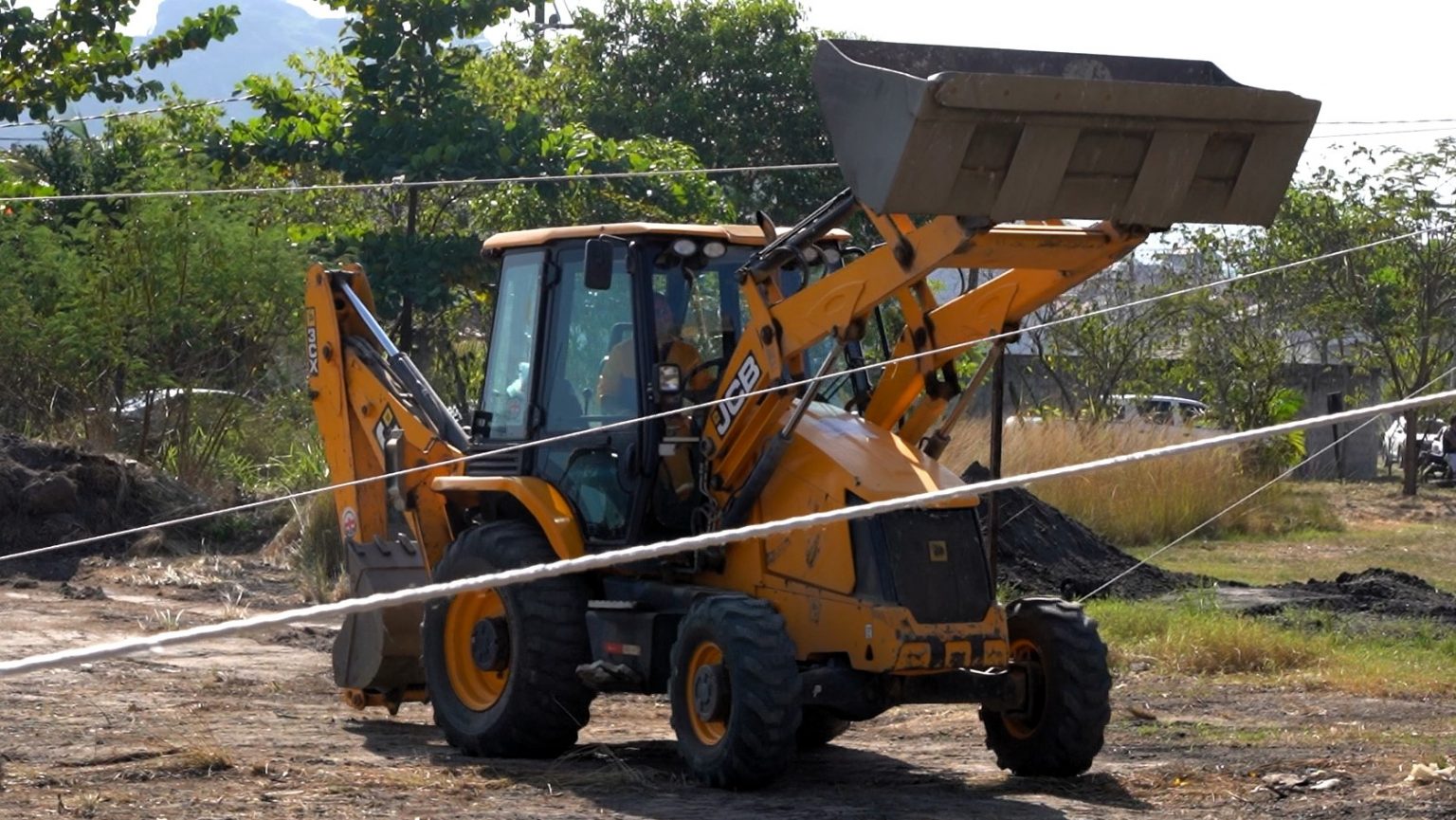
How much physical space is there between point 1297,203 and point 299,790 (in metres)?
27.5

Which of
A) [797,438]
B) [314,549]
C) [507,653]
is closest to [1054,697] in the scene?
[797,438]

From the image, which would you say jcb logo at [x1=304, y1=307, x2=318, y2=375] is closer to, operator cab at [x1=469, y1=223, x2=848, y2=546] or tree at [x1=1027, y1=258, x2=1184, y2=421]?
operator cab at [x1=469, y1=223, x2=848, y2=546]

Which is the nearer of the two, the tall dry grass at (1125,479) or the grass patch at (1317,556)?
the grass patch at (1317,556)

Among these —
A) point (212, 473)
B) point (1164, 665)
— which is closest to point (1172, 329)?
point (212, 473)

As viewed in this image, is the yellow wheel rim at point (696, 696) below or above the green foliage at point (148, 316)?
below

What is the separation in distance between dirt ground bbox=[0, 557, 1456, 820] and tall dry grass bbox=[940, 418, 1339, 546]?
901cm

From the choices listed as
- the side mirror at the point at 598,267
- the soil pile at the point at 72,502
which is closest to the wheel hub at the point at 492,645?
the side mirror at the point at 598,267

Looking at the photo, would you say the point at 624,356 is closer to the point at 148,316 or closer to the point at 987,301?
the point at 987,301

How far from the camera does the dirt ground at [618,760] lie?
25.4ft

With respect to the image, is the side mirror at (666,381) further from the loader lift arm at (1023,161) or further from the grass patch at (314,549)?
the grass patch at (314,549)

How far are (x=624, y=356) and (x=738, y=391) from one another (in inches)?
29.8

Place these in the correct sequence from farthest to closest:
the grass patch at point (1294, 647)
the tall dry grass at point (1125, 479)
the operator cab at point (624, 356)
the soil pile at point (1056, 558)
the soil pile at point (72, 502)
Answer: the tall dry grass at point (1125, 479), the soil pile at point (72, 502), the soil pile at point (1056, 558), the grass patch at point (1294, 647), the operator cab at point (624, 356)

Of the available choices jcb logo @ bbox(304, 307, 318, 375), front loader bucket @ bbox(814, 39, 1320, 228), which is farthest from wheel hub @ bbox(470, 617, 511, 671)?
front loader bucket @ bbox(814, 39, 1320, 228)

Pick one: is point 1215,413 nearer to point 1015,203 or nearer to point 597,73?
point 597,73
